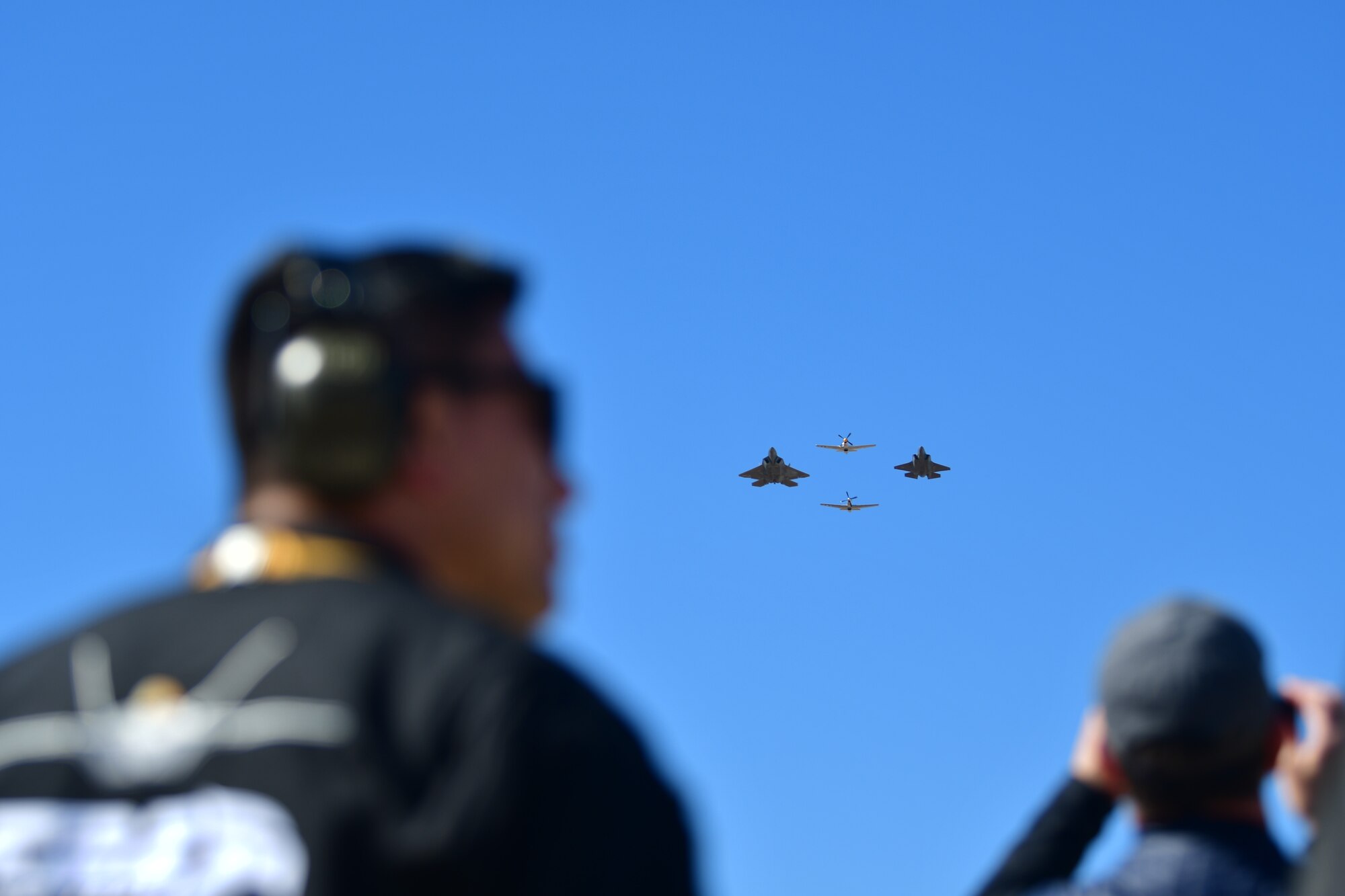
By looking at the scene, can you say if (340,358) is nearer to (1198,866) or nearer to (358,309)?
(358,309)

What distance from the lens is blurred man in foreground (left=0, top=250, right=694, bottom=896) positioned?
8.68 ft

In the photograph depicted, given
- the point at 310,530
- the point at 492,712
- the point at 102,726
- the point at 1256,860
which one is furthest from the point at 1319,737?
the point at 102,726

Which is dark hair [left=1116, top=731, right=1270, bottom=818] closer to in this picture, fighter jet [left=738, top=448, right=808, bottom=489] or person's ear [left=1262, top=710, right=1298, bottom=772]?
person's ear [left=1262, top=710, right=1298, bottom=772]

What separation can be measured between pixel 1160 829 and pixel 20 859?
266 cm

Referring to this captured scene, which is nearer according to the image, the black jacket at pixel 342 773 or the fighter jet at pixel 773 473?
the black jacket at pixel 342 773

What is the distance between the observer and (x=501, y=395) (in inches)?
132

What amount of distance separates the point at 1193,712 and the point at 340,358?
86.3 inches

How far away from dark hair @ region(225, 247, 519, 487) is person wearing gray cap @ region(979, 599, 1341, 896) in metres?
1.85

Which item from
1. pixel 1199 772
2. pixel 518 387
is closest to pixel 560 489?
pixel 518 387

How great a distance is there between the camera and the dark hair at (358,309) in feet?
10.7

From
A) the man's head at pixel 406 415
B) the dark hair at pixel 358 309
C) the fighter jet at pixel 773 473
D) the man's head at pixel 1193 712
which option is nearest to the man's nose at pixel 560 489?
the man's head at pixel 406 415

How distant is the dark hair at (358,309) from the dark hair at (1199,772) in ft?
6.48

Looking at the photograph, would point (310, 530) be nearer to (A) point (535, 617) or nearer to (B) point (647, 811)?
(A) point (535, 617)

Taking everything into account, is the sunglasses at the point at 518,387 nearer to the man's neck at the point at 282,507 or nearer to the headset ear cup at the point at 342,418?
the headset ear cup at the point at 342,418
